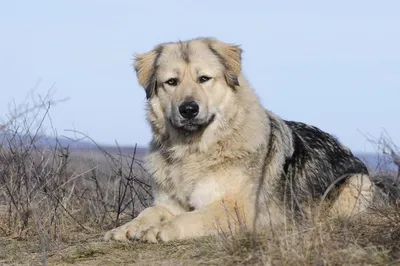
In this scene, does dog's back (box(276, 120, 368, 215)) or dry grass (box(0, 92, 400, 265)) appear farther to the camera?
dog's back (box(276, 120, 368, 215))

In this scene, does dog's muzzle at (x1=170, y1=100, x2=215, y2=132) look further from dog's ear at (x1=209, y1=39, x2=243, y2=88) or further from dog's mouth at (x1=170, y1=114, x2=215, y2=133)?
dog's ear at (x1=209, y1=39, x2=243, y2=88)

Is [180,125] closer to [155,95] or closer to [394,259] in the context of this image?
[155,95]

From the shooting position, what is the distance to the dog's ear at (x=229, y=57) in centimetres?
757

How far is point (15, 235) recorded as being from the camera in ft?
25.1

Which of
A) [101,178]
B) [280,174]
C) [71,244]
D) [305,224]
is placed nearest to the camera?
[305,224]

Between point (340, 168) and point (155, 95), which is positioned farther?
point (340, 168)

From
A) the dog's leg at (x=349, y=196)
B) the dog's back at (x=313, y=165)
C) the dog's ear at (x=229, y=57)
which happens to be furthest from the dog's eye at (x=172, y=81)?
the dog's leg at (x=349, y=196)

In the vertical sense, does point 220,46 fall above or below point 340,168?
above

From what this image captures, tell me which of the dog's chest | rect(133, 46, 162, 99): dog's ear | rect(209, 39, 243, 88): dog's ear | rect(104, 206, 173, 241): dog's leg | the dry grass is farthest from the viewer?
rect(133, 46, 162, 99): dog's ear

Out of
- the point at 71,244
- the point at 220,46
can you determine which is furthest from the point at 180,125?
the point at 71,244

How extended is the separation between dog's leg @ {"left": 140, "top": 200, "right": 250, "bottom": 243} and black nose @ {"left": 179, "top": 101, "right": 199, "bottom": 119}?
0.88 metres

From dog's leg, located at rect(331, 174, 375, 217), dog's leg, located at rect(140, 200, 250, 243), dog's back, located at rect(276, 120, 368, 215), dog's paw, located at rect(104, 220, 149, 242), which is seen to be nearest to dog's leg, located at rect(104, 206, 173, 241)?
dog's paw, located at rect(104, 220, 149, 242)

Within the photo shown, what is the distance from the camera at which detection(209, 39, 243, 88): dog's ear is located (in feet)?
24.8

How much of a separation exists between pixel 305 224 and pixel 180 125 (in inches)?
71.8
